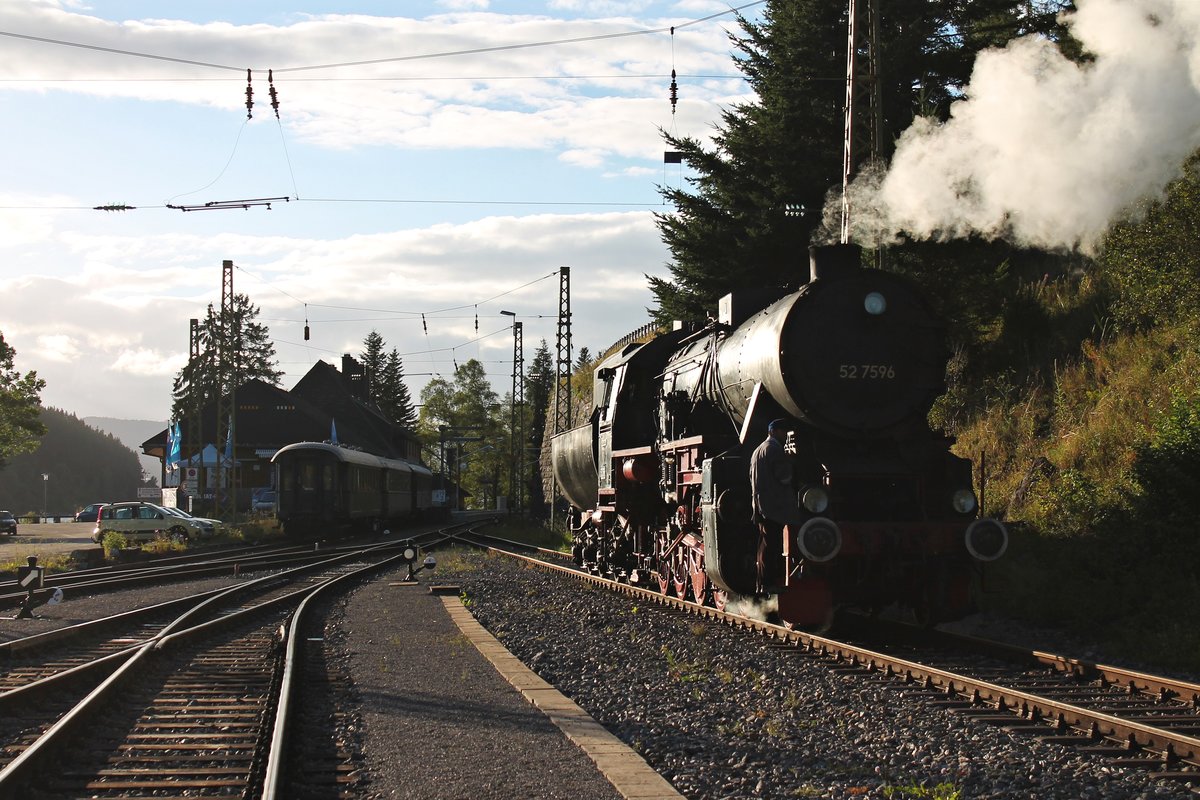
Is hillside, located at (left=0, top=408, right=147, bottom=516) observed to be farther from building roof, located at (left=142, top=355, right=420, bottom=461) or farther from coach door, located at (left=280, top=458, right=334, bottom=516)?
coach door, located at (left=280, top=458, right=334, bottom=516)

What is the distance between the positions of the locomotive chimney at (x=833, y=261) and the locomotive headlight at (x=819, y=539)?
2568mm

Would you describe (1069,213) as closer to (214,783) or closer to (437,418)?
(214,783)

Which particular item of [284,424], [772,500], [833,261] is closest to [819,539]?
[772,500]

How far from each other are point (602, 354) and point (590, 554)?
2843 centimetres

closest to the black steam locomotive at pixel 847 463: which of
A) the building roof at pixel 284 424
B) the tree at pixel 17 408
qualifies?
the tree at pixel 17 408

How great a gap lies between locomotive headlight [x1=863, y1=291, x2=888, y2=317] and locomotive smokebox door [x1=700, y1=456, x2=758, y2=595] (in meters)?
1.93

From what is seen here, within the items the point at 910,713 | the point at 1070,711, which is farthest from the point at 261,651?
the point at 1070,711

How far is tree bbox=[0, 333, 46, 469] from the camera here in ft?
143

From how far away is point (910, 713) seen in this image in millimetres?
7395

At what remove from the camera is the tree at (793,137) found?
23500 mm

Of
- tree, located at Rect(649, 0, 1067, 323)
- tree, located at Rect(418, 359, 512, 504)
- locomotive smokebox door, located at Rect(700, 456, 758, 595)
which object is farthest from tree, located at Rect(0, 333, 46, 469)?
tree, located at Rect(418, 359, 512, 504)

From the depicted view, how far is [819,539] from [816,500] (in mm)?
459

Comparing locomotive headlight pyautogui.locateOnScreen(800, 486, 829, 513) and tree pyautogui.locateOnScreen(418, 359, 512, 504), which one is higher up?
tree pyautogui.locateOnScreen(418, 359, 512, 504)

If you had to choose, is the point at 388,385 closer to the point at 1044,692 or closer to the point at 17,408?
the point at 17,408
